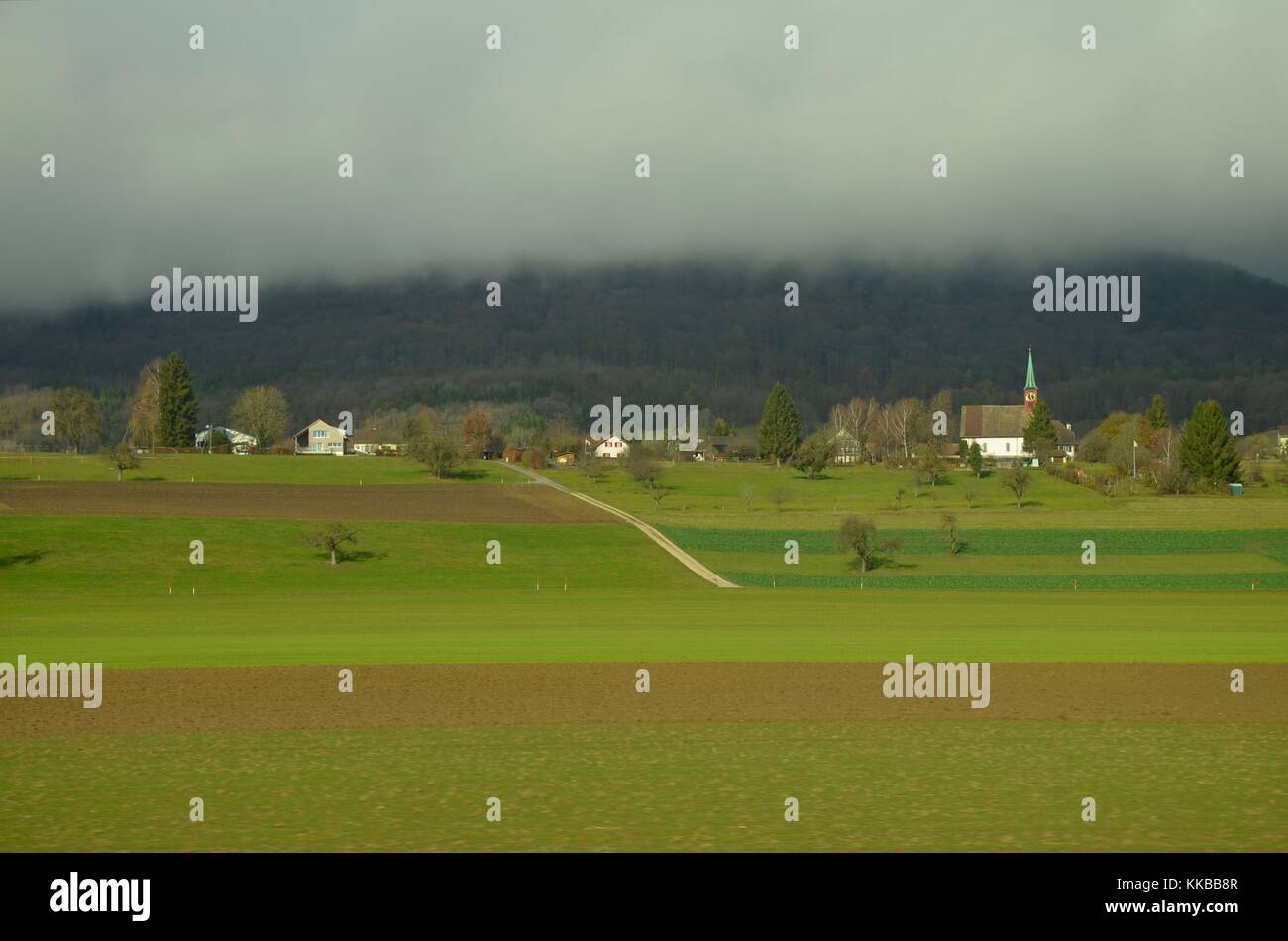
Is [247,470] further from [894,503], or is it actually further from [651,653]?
[651,653]

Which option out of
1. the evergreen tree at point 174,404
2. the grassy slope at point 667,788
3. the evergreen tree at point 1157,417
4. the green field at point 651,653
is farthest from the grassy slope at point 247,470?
the grassy slope at point 667,788

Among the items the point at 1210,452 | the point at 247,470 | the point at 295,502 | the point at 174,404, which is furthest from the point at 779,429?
the point at 295,502

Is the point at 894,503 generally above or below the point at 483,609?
above

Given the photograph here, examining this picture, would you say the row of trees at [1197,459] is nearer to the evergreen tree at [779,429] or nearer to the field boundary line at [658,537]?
the evergreen tree at [779,429]

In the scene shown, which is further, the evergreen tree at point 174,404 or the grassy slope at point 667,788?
the evergreen tree at point 174,404
